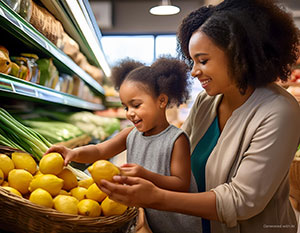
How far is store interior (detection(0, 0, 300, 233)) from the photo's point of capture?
1.17 metres

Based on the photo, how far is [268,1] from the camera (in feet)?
3.54

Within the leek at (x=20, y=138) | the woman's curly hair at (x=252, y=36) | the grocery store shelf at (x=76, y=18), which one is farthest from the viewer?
the grocery store shelf at (x=76, y=18)

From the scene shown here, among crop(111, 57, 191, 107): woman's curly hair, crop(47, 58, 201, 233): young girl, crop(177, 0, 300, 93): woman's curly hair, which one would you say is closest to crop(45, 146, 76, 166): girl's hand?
crop(47, 58, 201, 233): young girl

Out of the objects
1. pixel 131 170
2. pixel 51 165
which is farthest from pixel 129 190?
pixel 51 165

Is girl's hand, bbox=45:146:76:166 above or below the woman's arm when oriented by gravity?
above

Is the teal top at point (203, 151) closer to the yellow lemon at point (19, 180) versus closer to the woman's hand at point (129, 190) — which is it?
the woman's hand at point (129, 190)

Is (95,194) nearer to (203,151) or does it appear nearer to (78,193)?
(78,193)

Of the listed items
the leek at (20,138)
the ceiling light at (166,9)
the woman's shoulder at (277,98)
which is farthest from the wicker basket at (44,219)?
the ceiling light at (166,9)

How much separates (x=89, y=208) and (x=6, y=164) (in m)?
0.33

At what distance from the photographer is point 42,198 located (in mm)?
827

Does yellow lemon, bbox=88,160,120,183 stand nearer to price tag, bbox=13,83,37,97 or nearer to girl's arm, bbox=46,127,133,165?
girl's arm, bbox=46,127,133,165

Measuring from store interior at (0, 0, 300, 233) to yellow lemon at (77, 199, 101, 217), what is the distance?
37 millimetres

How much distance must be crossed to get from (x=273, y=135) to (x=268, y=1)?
Result: 0.47 meters

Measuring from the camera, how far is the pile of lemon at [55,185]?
83 cm
